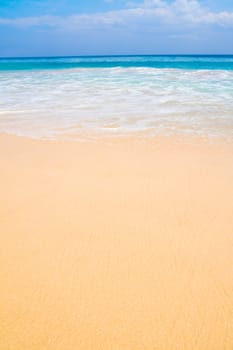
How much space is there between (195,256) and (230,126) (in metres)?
5.16

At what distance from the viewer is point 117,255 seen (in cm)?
250

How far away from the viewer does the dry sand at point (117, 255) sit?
1.85 m

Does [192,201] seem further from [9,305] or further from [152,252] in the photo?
[9,305]

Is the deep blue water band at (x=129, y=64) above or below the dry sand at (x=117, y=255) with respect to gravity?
above

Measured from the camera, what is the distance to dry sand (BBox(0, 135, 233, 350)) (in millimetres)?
1854

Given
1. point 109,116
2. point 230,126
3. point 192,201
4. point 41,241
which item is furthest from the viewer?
point 109,116

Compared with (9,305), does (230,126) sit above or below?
above

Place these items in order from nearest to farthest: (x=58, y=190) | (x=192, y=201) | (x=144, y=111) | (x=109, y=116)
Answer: (x=192, y=201) < (x=58, y=190) < (x=109, y=116) < (x=144, y=111)

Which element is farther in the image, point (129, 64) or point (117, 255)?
point (129, 64)

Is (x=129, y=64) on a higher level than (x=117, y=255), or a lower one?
higher

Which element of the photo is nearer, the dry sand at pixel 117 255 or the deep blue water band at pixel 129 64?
the dry sand at pixel 117 255

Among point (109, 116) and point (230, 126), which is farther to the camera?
point (109, 116)

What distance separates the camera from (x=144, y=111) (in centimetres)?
880

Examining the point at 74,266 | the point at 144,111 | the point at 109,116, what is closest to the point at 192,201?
the point at 74,266
